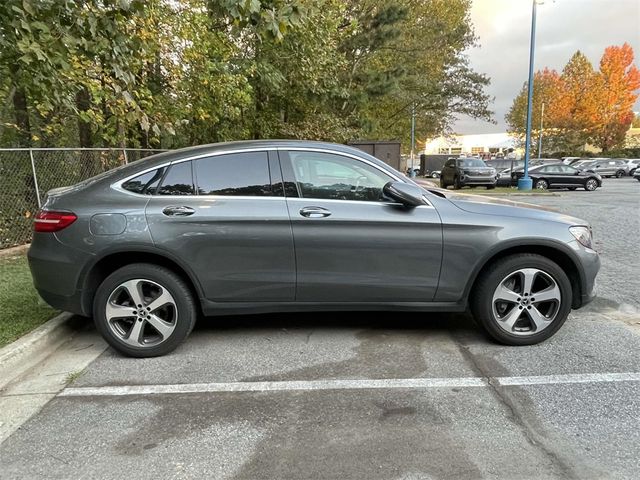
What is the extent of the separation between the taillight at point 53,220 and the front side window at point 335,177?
72.2 inches

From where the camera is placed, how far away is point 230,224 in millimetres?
3730

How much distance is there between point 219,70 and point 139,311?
9451mm

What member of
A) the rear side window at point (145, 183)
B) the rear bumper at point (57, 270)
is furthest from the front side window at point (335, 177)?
the rear bumper at point (57, 270)

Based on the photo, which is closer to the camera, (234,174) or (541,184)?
(234,174)

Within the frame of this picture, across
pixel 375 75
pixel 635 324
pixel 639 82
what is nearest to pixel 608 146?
pixel 639 82

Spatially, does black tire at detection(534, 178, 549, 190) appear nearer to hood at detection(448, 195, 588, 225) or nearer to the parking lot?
the parking lot

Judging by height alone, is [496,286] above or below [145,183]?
below

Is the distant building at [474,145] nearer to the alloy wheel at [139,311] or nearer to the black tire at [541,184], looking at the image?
the black tire at [541,184]

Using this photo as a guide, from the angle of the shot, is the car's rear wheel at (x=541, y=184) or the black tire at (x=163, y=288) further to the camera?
the car's rear wheel at (x=541, y=184)

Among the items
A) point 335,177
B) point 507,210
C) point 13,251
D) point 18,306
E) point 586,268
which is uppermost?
point 335,177

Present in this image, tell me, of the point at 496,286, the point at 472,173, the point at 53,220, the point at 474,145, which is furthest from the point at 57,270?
the point at 474,145

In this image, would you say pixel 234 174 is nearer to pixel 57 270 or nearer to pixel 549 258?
pixel 57 270

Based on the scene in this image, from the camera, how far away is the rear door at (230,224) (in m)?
3.71

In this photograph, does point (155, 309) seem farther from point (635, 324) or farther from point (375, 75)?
point (375, 75)
